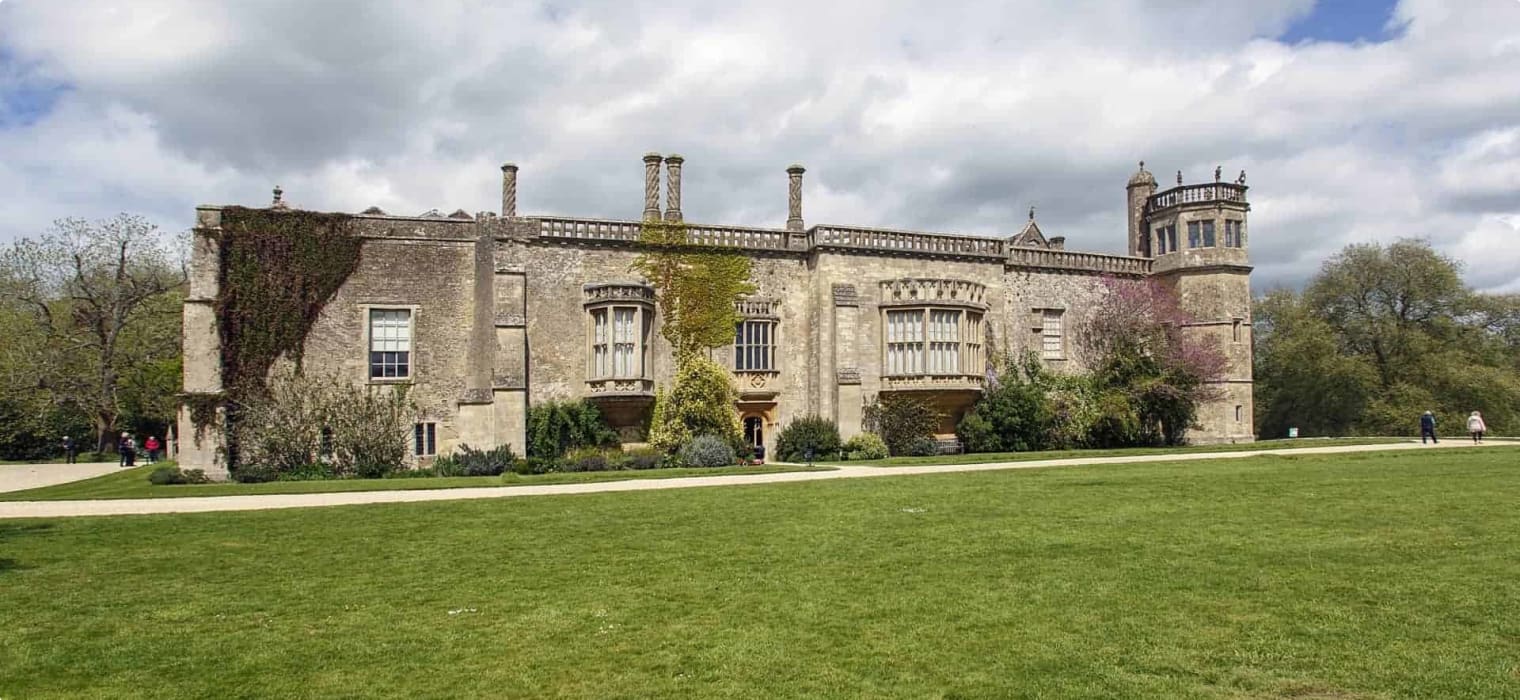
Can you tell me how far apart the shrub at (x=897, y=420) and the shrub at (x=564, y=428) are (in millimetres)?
7970

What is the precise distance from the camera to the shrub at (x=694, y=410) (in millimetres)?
25547

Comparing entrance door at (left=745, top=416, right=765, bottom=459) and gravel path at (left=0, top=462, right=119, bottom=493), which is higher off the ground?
entrance door at (left=745, top=416, right=765, bottom=459)

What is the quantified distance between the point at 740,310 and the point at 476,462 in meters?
8.92

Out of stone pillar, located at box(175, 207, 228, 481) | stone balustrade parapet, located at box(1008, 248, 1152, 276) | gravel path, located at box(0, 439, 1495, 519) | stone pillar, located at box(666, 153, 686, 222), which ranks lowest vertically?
gravel path, located at box(0, 439, 1495, 519)

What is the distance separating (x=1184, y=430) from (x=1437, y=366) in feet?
53.4

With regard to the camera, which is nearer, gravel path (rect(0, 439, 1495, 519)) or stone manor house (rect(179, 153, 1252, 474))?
gravel path (rect(0, 439, 1495, 519))

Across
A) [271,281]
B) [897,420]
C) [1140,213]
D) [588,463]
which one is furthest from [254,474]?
[1140,213]

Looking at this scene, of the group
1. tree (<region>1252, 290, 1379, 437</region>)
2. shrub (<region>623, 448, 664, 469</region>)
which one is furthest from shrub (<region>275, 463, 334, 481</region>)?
tree (<region>1252, 290, 1379, 437</region>)

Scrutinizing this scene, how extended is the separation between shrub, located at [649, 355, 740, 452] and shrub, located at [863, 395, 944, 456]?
4619mm

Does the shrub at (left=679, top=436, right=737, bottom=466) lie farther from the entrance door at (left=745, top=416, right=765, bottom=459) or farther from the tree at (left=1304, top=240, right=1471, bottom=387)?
the tree at (left=1304, top=240, right=1471, bottom=387)

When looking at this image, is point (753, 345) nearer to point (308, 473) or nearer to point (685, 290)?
point (685, 290)

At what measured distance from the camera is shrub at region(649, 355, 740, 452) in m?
25.5

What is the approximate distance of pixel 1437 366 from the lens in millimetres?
39406

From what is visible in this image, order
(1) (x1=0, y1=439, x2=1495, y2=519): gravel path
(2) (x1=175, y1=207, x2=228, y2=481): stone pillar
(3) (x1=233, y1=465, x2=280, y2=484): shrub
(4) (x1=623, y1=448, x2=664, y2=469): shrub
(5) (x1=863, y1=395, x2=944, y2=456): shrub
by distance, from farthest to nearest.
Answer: (5) (x1=863, y1=395, x2=944, y2=456): shrub, (4) (x1=623, y1=448, x2=664, y2=469): shrub, (2) (x1=175, y1=207, x2=228, y2=481): stone pillar, (3) (x1=233, y1=465, x2=280, y2=484): shrub, (1) (x1=0, y1=439, x2=1495, y2=519): gravel path
